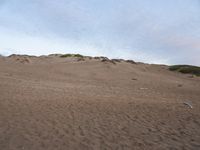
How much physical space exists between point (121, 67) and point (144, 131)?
22697mm

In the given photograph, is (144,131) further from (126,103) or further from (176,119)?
(126,103)

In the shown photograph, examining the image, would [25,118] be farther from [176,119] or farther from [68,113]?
[176,119]

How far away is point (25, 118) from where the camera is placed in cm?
881

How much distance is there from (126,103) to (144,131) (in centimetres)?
426

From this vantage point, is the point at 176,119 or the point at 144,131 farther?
the point at 176,119

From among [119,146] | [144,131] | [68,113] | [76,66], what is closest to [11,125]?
[68,113]

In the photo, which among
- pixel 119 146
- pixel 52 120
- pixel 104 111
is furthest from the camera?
pixel 104 111

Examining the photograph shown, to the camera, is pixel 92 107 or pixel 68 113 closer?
pixel 68 113

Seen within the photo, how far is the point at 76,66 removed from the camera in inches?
1164

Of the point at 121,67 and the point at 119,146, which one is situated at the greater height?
the point at 121,67

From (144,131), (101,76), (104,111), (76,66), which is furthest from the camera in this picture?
(76,66)

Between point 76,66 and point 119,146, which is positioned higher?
point 76,66

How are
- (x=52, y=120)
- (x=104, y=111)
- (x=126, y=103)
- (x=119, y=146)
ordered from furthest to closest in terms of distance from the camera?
(x=126, y=103)
(x=104, y=111)
(x=52, y=120)
(x=119, y=146)

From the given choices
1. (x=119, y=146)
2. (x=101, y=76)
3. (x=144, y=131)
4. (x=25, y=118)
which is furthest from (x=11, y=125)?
(x=101, y=76)
